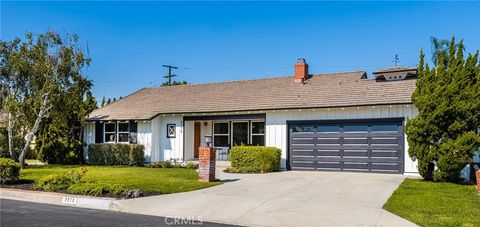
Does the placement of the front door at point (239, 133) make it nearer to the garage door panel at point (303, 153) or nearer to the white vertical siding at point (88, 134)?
the garage door panel at point (303, 153)

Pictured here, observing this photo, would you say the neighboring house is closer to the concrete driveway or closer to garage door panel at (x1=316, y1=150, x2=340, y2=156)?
garage door panel at (x1=316, y1=150, x2=340, y2=156)

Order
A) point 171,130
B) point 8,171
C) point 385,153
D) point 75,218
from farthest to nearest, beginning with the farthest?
1. point 171,130
2. point 385,153
3. point 8,171
4. point 75,218

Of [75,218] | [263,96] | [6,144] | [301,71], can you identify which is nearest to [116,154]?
[6,144]

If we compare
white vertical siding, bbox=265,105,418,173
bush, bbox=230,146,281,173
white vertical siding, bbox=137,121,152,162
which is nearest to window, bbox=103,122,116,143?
white vertical siding, bbox=137,121,152,162

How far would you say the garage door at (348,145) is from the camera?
54.6 feet

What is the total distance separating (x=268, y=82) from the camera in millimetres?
23469

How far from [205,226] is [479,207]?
6.15 metres

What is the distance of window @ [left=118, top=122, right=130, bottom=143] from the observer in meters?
23.4

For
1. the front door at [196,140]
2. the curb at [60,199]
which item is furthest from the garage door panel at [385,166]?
the curb at [60,199]

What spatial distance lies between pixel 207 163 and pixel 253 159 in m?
3.88

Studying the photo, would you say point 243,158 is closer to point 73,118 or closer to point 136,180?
point 136,180

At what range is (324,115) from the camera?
59.6ft

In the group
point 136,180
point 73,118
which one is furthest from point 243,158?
point 73,118

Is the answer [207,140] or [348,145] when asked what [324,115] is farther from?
[207,140]
